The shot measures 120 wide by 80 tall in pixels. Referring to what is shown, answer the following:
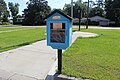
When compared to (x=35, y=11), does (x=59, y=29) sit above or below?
below

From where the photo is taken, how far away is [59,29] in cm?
477

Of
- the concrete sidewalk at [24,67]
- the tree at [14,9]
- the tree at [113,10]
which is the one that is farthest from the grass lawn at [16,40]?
the tree at [14,9]

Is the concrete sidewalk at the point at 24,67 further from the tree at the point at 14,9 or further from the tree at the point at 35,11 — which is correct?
the tree at the point at 14,9

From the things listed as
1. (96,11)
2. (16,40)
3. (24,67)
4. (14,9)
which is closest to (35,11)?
(14,9)

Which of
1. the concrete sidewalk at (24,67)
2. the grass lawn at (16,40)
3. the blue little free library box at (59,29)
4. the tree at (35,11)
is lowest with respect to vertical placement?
the concrete sidewalk at (24,67)

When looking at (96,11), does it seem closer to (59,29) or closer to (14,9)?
(14,9)

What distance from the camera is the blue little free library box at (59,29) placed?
4.71 m

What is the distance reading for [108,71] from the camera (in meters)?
5.11

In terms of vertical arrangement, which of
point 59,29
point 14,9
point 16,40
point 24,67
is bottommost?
point 24,67

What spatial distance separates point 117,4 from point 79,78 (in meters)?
54.1

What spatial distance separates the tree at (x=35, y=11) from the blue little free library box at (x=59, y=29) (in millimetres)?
48306

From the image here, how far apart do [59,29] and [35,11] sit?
1970 inches

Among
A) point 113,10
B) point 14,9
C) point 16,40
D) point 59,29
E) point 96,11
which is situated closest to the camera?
point 59,29

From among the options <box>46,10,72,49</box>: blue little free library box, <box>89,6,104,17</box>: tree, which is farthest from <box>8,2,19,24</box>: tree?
<box>46,10,72,49</box>: blue little free library box
